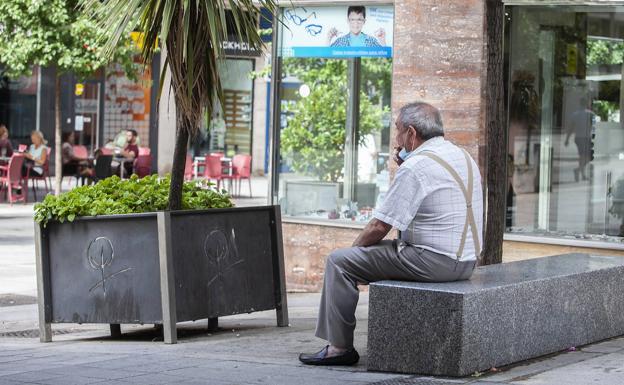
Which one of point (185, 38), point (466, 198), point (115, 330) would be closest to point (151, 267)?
point (115, 330)

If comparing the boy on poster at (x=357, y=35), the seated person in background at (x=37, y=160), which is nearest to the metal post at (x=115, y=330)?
the boy on poster at (x=357, y=35)

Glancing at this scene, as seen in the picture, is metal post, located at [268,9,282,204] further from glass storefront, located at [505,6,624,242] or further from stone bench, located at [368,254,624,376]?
stone bench, located at [368,254,624,376]

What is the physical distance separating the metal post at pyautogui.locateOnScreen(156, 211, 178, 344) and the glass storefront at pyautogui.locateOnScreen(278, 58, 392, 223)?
466cm

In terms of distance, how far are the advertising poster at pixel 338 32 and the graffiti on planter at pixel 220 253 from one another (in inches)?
166

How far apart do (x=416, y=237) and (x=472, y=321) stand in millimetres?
632

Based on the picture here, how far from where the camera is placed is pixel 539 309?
21.3 feet

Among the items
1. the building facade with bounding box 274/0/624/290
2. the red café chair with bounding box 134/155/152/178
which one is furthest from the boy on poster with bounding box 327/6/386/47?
the red café chair with bounding box 134/155/152/178

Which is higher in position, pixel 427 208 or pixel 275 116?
pixel 275 116

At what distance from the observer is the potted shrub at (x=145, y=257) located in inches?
300

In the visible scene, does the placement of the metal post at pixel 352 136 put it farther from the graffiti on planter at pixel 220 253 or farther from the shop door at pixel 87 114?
the shop door at pixel 87 114

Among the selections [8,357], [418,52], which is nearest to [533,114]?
[418,52]

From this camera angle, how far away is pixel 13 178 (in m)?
23.1

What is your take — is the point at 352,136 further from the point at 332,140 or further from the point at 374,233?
the point at 374,233

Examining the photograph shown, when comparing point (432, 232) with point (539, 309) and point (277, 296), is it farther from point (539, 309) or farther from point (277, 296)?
point (277, 296)
